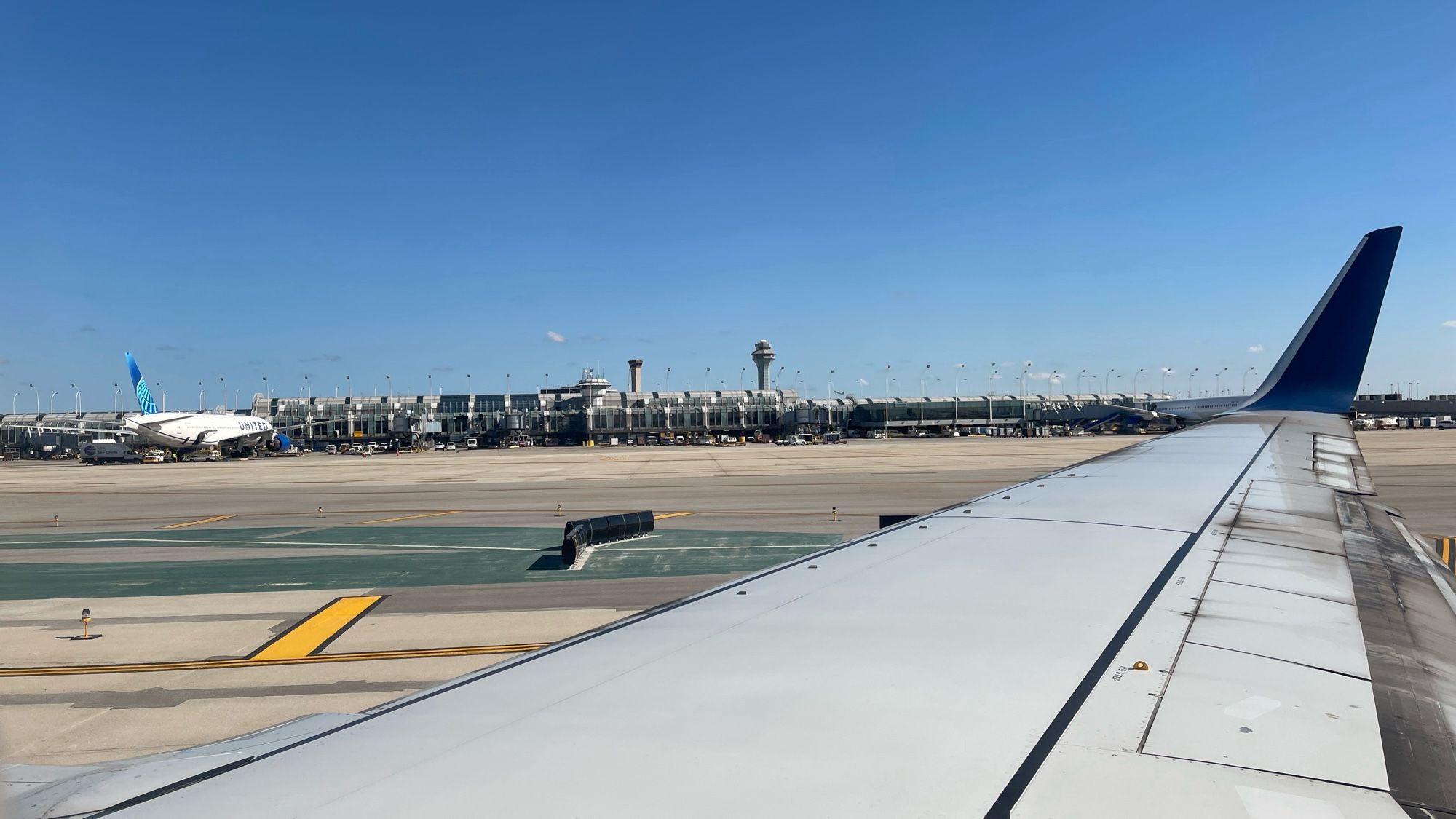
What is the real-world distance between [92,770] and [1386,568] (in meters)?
6.96

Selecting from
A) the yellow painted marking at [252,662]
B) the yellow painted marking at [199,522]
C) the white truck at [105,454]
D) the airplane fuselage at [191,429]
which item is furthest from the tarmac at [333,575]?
the white truck at [105,454]

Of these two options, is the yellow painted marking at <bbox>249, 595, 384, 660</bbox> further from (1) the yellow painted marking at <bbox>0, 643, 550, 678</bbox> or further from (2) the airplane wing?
(2) the airplane wing

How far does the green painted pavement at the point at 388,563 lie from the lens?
16703 millimetres

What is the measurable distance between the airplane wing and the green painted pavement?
12722mm

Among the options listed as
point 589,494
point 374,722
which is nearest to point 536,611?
point 374,722

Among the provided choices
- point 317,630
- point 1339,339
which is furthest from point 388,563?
point 1339,339

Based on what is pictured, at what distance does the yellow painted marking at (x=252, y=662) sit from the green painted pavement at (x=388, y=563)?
4.77 meters

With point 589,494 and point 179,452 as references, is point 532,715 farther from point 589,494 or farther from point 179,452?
point 179,452

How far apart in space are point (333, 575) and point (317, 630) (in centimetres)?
494

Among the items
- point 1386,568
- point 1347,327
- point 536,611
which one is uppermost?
point 1347,327

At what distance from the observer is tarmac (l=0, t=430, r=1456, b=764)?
10109mm

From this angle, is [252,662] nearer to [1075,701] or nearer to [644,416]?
[1075,701]

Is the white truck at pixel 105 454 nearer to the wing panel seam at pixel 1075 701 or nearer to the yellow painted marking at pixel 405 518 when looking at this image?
the yellow painted marking at pixel 405 518

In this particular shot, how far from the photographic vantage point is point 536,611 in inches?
550
